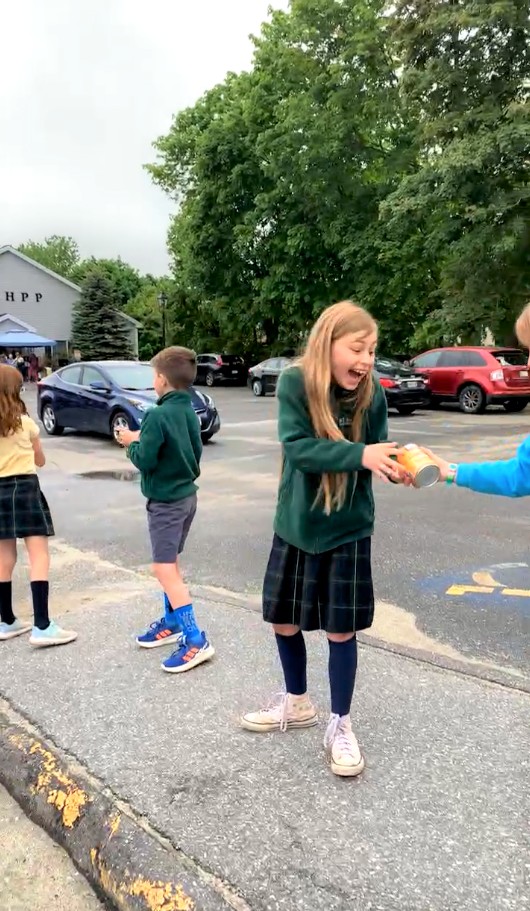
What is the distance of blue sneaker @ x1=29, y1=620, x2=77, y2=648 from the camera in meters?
3.90

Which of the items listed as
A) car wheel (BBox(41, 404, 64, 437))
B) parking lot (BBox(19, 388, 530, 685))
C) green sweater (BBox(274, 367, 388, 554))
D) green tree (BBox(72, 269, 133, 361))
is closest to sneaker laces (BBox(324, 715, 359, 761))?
green sweater (BBox(274, 367, 388, 554))

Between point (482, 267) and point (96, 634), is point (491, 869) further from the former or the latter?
point (482, 267)

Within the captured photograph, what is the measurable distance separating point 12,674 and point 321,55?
1090 inches

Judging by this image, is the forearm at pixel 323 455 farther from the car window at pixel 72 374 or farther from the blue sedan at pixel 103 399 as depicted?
the car window at pixel 72 374

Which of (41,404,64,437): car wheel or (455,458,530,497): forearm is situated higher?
(455,458,530,497): forearm

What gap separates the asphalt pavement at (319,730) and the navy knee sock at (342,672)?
22 cm

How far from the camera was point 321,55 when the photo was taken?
26.3 metres

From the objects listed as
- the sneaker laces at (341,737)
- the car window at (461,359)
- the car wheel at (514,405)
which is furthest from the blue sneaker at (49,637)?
the car window at (461,359)

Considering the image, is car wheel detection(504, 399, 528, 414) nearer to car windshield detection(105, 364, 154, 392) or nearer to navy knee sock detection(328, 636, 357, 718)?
car windshield detection(105, 364, 154, 392)

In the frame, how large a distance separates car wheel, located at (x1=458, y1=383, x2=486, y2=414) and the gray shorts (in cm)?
1535

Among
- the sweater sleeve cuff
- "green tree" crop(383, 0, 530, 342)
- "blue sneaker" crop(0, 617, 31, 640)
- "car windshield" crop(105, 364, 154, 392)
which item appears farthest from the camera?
"green tree" crop(383, 0, 530, 342)

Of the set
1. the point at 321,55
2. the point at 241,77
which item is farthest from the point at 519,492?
the point at 241,77

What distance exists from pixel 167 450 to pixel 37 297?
47.7m

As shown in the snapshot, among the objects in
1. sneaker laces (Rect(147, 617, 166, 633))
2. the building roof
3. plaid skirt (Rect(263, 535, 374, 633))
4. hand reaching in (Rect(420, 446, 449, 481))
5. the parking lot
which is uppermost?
the building roof
